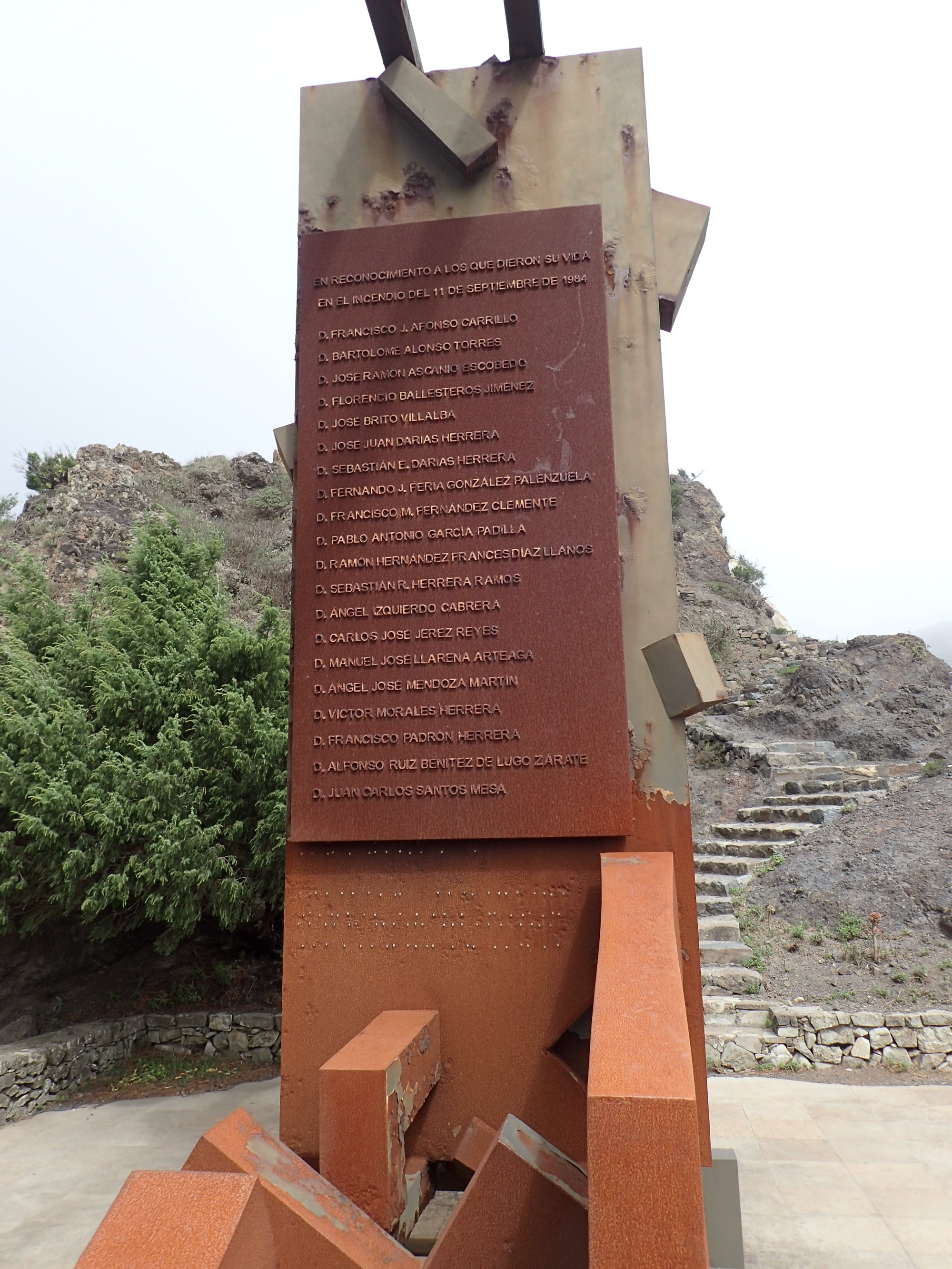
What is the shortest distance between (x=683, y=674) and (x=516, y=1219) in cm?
195

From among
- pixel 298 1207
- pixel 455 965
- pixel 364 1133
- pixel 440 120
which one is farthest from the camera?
pixel 440 120

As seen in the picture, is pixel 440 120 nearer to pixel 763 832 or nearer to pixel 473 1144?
pixel 473 1144

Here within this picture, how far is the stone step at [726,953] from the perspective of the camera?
351 inches

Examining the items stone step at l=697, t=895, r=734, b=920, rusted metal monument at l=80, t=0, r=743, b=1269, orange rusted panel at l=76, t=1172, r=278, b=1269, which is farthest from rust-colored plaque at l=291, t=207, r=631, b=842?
A: stone step at l=697, t=895, r=734, b=920

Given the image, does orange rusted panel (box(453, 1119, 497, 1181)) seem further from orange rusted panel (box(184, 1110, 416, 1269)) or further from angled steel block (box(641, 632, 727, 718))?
angled steel block (box(641, 632, 727, 718))

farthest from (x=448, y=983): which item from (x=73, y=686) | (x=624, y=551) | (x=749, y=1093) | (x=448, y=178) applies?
(x=73, y=686)

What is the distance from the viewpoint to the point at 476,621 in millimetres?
3602

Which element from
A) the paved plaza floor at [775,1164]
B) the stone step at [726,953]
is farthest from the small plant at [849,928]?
the paved plaza floor at [775,1164]

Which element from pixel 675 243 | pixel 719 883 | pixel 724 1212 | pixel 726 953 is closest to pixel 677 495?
pixel 719 883

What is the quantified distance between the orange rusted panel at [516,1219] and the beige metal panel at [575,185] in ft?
5.94

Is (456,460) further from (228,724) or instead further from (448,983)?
(228,724)

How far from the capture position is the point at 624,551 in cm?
366

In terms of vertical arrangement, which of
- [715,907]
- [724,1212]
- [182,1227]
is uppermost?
[182,1227]

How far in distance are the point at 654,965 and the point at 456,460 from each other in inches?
85.9
